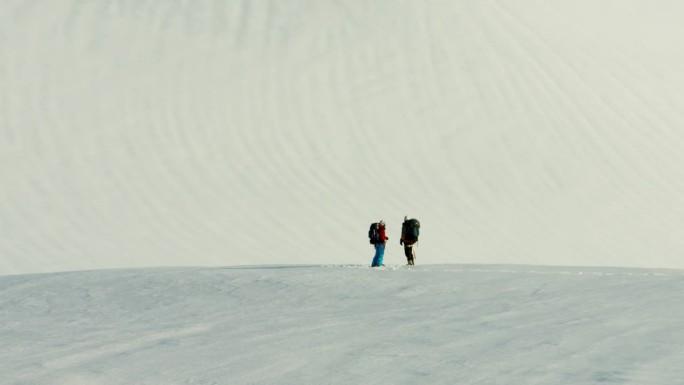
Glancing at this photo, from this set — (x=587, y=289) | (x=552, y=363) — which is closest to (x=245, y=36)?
(x=587, y=289)

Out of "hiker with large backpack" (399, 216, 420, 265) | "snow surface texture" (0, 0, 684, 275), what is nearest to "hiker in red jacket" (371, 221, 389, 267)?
"hiker with large backpack" (399, 216, 420, 265)

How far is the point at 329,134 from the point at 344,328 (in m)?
17.4

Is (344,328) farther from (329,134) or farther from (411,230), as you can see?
(329,134)

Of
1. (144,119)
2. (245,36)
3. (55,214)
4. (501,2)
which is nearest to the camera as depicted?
(55,214)

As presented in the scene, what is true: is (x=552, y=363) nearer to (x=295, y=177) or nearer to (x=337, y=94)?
(x=295, y=177)

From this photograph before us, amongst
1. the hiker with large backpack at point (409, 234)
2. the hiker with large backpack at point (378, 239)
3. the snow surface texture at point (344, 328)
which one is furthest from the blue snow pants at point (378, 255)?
the snow surface texture at point (344, 328)

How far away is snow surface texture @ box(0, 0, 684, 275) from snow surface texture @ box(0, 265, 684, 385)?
27.0 ft

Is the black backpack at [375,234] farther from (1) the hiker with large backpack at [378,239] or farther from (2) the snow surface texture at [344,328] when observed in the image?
(2) the snow surface texture at [344,328]

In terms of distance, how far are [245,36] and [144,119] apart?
16.0ft

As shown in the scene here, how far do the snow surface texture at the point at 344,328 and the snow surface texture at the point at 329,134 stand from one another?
8.22m

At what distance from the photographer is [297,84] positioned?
27.6 meters

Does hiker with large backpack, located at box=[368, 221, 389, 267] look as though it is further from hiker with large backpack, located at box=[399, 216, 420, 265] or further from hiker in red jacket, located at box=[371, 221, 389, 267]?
hiker with large backpack, located at box=[399, 216, 420, 265]

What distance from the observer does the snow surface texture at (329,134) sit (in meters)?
21.4

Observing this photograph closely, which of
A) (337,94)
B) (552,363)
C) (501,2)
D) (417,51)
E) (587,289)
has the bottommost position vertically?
(552,363)
